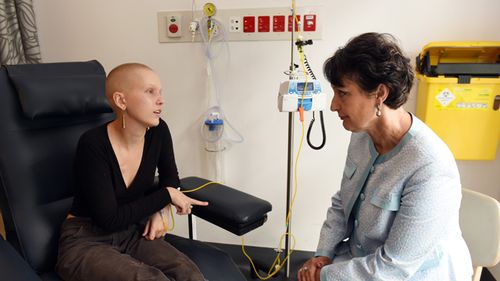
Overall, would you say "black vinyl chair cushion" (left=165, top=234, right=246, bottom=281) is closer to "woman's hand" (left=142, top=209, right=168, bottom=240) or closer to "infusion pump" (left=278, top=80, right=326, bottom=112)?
"woman's hand" (left=142, top=209, right=168, bottom=240)

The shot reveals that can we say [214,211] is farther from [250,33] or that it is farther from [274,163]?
[250,33]

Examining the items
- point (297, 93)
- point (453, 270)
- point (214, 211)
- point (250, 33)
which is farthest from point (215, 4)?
point (453, 270)

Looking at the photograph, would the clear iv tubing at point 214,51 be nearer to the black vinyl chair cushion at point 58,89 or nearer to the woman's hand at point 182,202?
the black vinyl chair cushion at point 58,89

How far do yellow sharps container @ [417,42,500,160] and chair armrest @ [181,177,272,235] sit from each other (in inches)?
36.7

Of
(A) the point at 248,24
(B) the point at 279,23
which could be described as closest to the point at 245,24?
(A) the point at 248,24

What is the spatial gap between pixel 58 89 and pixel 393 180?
1.16 metres

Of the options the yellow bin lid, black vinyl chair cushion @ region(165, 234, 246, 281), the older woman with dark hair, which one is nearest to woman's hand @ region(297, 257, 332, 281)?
Result: the older woman with dark hair

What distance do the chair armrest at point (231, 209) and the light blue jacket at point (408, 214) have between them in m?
0.29

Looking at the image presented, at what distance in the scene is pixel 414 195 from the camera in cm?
96

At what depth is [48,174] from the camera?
1370 millimetres

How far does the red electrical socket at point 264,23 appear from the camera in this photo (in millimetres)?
1849

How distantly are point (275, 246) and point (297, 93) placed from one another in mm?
1059

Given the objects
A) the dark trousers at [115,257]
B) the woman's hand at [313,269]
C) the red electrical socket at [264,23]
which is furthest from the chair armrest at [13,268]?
the red electrical socket at [264,23]

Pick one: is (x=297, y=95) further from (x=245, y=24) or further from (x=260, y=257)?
(x=260, y=257)
